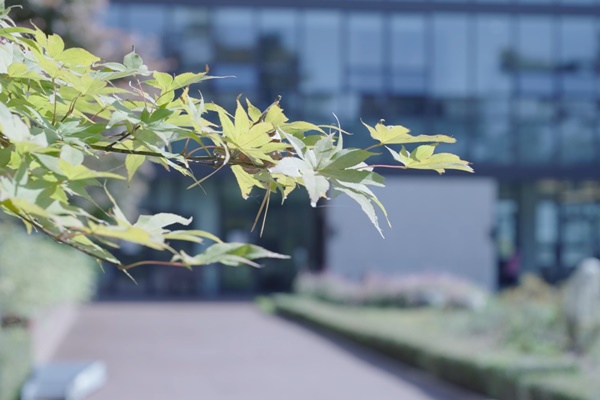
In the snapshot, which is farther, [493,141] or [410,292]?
[493,141]

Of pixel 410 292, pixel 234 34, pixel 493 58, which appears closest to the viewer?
pixel 410 292

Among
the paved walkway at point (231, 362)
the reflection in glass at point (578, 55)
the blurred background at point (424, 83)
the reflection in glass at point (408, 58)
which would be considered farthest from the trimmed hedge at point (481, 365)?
the reflection in glass at point (578, 55)

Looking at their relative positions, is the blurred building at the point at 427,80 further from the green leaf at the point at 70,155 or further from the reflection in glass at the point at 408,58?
the green leaf at the point at 70,155

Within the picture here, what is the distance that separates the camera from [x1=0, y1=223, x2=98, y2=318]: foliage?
407 inches

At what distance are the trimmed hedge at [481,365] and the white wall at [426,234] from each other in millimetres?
8773

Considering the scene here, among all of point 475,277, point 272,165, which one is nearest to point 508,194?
point 475,277

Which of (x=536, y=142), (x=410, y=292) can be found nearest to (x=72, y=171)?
(x=410, y=292)

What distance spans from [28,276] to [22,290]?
0.40 m

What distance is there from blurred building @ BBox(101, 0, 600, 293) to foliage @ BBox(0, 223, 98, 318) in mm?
11032

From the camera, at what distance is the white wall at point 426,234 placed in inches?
938

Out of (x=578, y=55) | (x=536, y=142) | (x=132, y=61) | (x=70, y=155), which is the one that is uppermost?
(x=578, y=55)

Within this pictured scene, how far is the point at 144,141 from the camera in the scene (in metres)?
1.28

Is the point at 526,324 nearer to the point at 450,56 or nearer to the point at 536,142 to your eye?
the point at 536,142

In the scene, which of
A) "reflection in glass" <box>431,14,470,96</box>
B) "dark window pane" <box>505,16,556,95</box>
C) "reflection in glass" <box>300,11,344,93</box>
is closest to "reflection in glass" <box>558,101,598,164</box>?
"dark window pane" <box>505,16,556,95</box>
